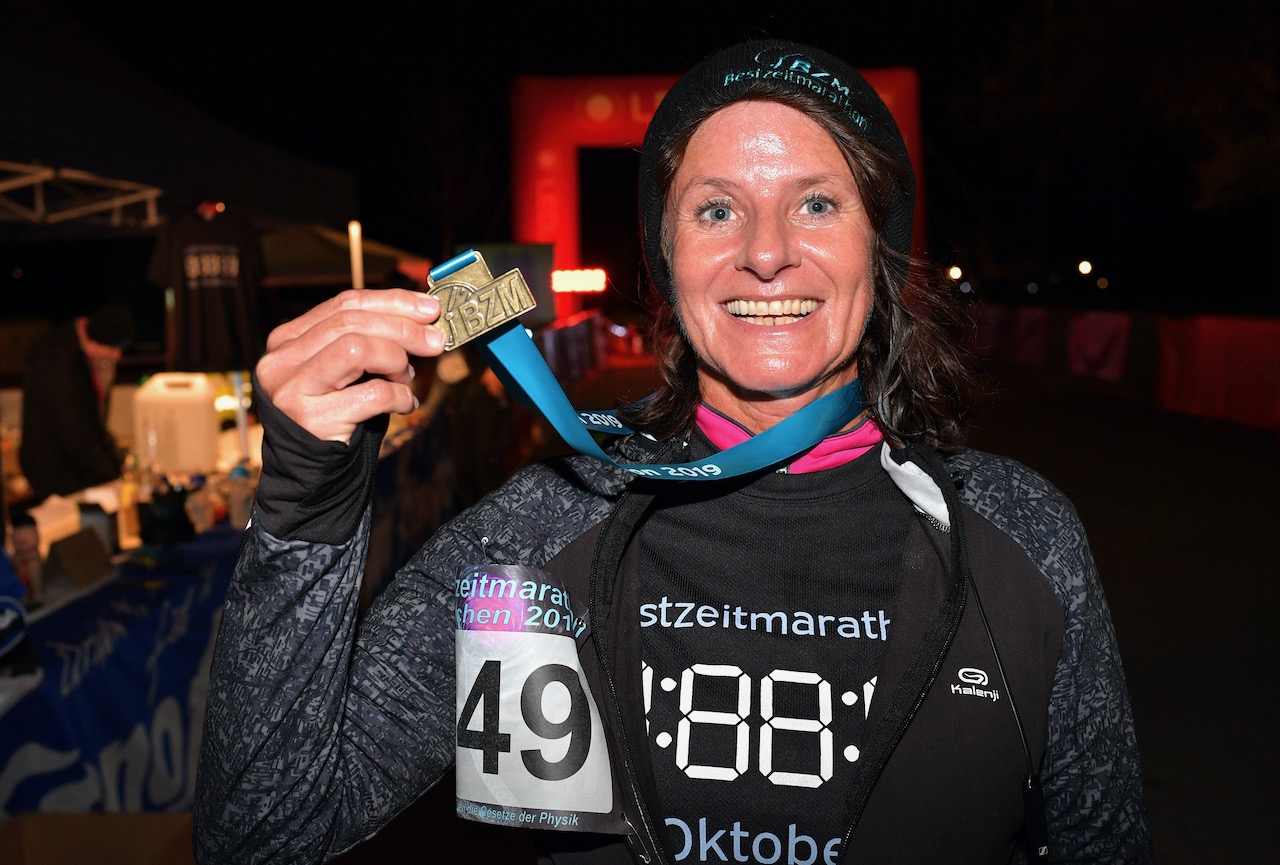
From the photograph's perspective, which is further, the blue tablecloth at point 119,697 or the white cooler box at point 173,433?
the white cooler box at point 173,433

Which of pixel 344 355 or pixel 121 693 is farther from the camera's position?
pixel 121 693

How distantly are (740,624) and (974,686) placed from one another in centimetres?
35

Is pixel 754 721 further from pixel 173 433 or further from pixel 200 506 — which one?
pixel 173 433

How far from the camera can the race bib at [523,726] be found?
1463 millimetres

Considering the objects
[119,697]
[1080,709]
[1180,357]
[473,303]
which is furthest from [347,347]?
[1180,357]

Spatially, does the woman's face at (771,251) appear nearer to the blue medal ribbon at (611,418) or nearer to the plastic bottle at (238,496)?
the blue medal ribbon at (611,418)

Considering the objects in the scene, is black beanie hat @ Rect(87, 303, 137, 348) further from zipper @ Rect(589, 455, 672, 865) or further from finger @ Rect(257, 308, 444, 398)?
finger @ Rect(257, 308, 444, 398)

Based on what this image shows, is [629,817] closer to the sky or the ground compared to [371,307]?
closer to the ground

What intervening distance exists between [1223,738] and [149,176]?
6000mm

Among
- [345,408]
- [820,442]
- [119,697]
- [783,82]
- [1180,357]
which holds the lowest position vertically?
[119,697]

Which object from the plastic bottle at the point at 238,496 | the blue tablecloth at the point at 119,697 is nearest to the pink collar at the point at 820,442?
the blue tablecloth at the point at 119,697

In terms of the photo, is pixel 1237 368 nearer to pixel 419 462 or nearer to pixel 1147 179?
pixel 419 462

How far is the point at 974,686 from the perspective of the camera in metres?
1.54

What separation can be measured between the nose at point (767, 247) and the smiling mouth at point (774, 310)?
0.16ft
